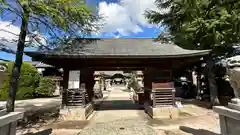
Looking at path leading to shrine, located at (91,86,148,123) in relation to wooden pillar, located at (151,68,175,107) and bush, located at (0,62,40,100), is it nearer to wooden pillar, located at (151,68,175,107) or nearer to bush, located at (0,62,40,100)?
wooden pillar, located at (151,68,175,107)

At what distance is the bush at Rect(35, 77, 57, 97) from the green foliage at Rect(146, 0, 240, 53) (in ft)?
50.3

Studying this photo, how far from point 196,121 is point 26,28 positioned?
713 centimetres

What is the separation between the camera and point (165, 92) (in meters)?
8.81

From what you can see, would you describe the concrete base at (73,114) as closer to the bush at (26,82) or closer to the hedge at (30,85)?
the hedge at (30,85)

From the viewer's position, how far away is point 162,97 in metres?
8.77

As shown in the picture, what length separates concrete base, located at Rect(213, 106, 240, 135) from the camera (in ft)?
12.8

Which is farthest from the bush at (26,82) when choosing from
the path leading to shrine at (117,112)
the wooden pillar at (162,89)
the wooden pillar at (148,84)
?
the wooden pillar at (162,89)

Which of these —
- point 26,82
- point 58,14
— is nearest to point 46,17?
point 58,14

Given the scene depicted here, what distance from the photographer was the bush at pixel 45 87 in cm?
2086

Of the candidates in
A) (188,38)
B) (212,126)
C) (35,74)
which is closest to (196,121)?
(212,126)

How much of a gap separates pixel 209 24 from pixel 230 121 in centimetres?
706

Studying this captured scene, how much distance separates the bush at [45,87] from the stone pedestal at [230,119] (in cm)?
1944

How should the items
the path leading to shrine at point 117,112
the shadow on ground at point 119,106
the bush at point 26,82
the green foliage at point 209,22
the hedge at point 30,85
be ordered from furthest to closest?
the bush at point 26,82
the hedge at point 30,85
the shadow on ground at point 119,106
the green foliage at point 209,22
the path leading to shrine at point 117,112

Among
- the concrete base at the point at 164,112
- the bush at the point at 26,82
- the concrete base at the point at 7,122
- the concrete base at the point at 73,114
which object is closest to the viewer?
the concrete base at the point at 7,122
